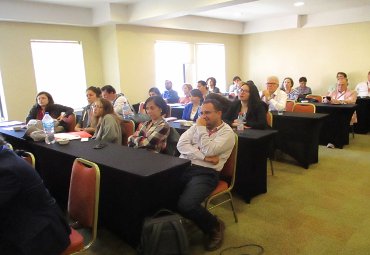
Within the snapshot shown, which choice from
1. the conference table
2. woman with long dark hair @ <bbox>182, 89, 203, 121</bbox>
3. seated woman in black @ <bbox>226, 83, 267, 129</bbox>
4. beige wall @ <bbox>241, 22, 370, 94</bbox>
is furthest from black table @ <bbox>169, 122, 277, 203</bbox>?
beige wall @ <bbox>241, 22, 370, 94</bbox>

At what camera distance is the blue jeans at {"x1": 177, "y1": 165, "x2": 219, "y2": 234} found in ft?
6.68

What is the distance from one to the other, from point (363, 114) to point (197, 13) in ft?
13.4

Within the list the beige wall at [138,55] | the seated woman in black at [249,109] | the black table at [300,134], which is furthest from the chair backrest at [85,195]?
the beige wall at [138,55]

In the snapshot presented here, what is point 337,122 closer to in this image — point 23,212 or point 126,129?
point 126,129

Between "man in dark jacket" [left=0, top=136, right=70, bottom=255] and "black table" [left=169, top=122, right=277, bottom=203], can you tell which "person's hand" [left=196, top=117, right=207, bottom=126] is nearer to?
"black table" [left=169, top=122, right=277, bottom=203]

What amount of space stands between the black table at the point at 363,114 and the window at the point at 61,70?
5.67 m

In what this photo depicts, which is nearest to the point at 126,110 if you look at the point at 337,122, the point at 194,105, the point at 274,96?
the point at 194,105

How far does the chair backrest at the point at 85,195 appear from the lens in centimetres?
164

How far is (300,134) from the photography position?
154 inches

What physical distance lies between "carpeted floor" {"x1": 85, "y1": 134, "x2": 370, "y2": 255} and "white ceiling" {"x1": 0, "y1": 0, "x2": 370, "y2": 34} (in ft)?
9.19

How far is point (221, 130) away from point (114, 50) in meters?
4.46

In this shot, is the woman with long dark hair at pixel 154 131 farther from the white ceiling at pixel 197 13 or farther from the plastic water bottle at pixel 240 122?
the white ceiling at pixel 197 13

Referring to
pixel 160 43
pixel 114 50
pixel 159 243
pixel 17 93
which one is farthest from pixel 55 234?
pixel 160 43

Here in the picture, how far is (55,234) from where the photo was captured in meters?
1.39
